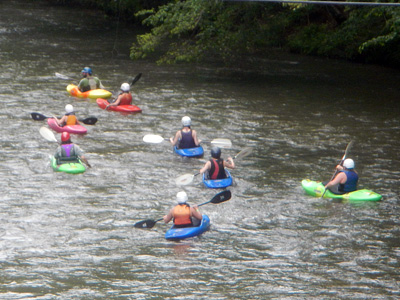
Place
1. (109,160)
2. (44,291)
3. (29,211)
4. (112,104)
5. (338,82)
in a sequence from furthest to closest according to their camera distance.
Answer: (338,82), (112,104), (109,160), (29,211), (44,291)

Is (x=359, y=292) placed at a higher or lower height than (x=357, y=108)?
lower

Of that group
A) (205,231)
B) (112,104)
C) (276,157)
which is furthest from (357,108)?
(205,231)

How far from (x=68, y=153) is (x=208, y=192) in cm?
329

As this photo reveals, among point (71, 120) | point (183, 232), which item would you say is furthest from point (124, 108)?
point (183, 232)

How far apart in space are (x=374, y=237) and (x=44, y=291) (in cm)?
596

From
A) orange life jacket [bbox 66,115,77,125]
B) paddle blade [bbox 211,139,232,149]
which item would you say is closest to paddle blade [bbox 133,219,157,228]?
paddle blade [bbox 211,139,232,149]

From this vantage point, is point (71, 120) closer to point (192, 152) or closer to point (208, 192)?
point (192, 152)

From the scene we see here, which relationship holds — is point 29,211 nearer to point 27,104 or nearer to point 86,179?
point 86,179

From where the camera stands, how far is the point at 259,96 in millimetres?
22859

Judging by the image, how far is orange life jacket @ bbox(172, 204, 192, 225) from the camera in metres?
11.8

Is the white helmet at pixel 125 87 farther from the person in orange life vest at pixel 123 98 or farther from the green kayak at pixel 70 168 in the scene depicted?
the green kayak at pixel 70 168

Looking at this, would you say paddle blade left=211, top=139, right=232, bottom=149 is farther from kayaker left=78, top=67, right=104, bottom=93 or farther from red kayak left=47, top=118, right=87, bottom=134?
kayaker left=78, top=67, right=104, bottom=93

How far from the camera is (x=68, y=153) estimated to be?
590 inches

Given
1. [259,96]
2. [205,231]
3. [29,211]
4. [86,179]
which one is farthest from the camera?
[259,96]
